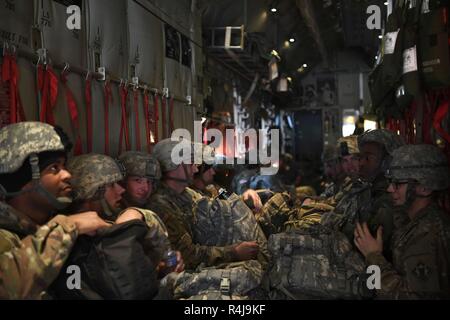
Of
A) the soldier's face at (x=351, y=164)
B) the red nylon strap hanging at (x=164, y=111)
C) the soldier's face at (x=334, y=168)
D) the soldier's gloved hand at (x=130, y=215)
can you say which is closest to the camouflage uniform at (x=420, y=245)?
the soldier's gloved hand at (x=130, y=215)

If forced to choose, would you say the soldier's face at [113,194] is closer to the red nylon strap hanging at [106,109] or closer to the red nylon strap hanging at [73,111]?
the red nylon strap hanging at [73,111]

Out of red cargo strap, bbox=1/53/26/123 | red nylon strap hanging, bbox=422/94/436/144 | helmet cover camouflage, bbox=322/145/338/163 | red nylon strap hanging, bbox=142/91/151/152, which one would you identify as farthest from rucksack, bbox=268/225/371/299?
helmet cover camouflage, bbox=322/145/338/163

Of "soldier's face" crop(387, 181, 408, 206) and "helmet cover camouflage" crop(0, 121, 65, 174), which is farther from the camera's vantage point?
"soldier's face" crop(387, 181, 408, 206)

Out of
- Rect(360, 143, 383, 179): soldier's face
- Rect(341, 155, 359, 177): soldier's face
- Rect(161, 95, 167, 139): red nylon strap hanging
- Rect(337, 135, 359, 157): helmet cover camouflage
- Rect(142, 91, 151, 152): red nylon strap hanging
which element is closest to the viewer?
Rect(360, 143, 383, 179): soldier's face

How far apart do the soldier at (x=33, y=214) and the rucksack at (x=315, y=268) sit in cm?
121

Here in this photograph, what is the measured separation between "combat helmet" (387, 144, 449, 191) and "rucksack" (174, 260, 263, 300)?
109cm

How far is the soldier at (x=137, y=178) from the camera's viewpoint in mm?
3207

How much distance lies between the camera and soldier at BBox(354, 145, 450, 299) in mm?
2518

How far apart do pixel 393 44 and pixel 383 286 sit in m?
2.31

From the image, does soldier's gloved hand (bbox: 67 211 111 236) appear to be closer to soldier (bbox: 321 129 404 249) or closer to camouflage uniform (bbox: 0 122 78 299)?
camouflage uniform (bbox: 0 122 78 299)
